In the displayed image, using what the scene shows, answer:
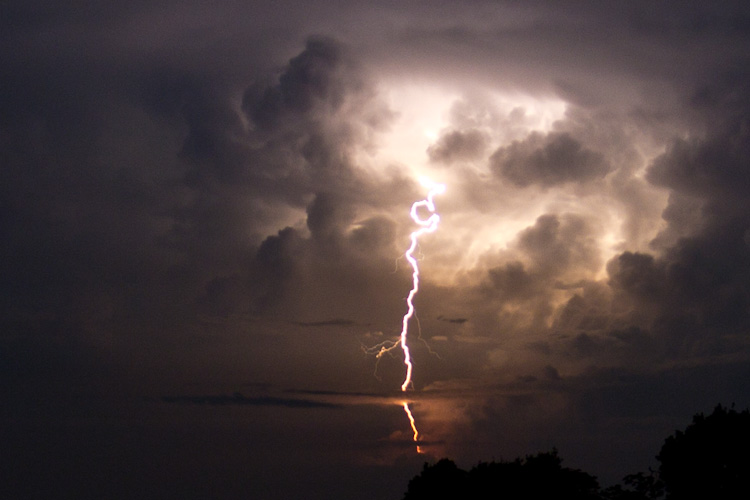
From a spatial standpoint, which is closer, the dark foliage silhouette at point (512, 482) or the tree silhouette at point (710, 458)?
the tree silhouette at point (710, 458)

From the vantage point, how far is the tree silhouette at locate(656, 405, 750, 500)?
2320 inches

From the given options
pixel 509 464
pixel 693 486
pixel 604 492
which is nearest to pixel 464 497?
pixel 509 464

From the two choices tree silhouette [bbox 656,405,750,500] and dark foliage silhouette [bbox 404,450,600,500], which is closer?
tree silhouette [bbox 656,405,750,500]

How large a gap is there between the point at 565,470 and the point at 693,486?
8982mm

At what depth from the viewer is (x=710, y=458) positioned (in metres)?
61.3

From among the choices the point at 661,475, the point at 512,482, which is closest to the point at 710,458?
the point at 661,475

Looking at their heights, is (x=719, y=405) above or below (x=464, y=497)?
above

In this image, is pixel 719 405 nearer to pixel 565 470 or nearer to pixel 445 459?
pixel 565 470

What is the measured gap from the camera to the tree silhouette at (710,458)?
193ft

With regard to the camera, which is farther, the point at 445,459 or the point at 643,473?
the point at 445,459

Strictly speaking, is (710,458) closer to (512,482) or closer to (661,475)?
(661,475)

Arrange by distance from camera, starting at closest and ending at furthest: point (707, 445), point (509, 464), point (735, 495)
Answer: point (735, 495) → point (707, 445) → point (509, 464)

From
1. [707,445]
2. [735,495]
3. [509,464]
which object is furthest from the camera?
[509,464]

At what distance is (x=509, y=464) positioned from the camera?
65812 mm
